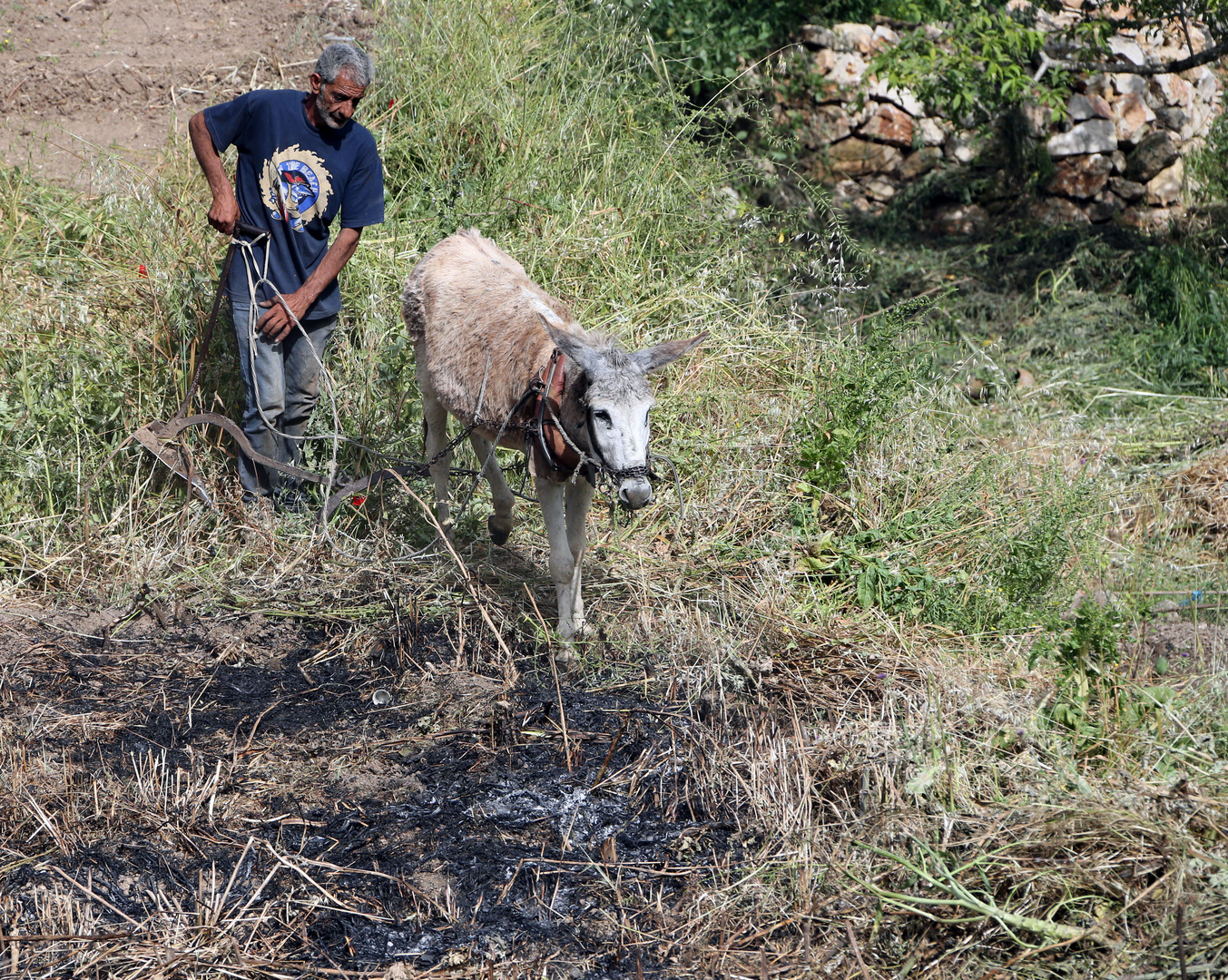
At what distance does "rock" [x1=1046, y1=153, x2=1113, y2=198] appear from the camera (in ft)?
34.3

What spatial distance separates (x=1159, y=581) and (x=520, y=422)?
3.45 meters

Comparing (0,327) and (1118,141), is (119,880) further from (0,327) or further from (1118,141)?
(1118,141)

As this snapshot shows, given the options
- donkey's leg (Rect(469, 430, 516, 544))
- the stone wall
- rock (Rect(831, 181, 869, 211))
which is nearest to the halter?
donkey's leg (Rect(469, 430, 516, 544))

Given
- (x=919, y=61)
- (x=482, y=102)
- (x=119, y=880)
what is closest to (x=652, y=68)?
(x=482, y=102)

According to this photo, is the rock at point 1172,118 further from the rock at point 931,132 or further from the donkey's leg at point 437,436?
the donkey's leg at point 437,436

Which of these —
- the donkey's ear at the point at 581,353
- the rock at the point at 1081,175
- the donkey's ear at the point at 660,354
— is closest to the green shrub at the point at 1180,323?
the rock at the point at 1081,175

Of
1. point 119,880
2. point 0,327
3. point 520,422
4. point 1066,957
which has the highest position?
point 0,327

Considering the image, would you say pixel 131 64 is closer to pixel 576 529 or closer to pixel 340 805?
pixel 576 529

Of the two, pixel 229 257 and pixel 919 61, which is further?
pixel 919 61

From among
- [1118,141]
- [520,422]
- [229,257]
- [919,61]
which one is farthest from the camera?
[1118,141]

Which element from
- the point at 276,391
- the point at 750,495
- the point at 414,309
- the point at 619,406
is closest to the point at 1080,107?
the point at 750,495

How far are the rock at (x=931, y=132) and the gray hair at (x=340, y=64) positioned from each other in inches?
287

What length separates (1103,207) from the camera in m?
10.6

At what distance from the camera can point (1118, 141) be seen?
10.5 meters
